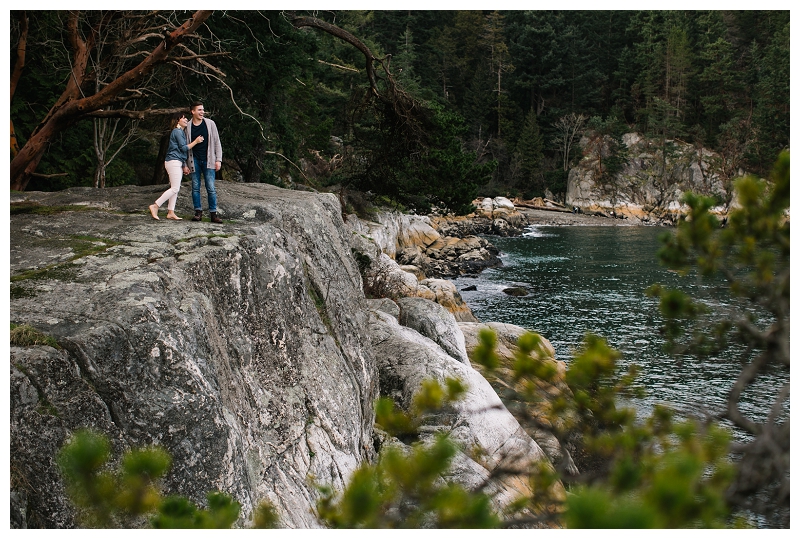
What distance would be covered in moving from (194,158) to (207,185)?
1.93ft

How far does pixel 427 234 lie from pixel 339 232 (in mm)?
28620

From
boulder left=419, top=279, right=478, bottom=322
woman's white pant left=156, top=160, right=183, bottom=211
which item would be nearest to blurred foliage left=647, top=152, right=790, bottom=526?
woman's white pant left=156, top=160, right=183, bottom=211

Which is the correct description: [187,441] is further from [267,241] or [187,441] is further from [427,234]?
[427,234]

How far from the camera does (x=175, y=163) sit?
9055 mm

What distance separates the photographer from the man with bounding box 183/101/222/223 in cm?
898

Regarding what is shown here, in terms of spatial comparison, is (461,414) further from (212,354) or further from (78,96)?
(78,96)

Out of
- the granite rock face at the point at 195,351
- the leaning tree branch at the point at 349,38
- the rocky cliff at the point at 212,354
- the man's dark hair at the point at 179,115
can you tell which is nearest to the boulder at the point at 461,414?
the rocky cliff at the point at 212,354

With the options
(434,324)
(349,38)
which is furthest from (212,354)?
(349,38)

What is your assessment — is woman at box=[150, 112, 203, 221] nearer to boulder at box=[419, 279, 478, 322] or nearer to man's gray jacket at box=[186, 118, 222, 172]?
man's gray jacket at box=[186, 118, 222, 172]

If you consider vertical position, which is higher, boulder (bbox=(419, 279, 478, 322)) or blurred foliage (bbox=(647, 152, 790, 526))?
blurred foliage (bbox=(647, 152, 790, 526))

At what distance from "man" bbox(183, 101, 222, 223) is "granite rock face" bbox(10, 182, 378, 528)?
0.48 m

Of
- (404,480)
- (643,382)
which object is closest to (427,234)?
(643,382)

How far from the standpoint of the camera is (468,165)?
36.2 meters

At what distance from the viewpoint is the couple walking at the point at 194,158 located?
8.96 metres
